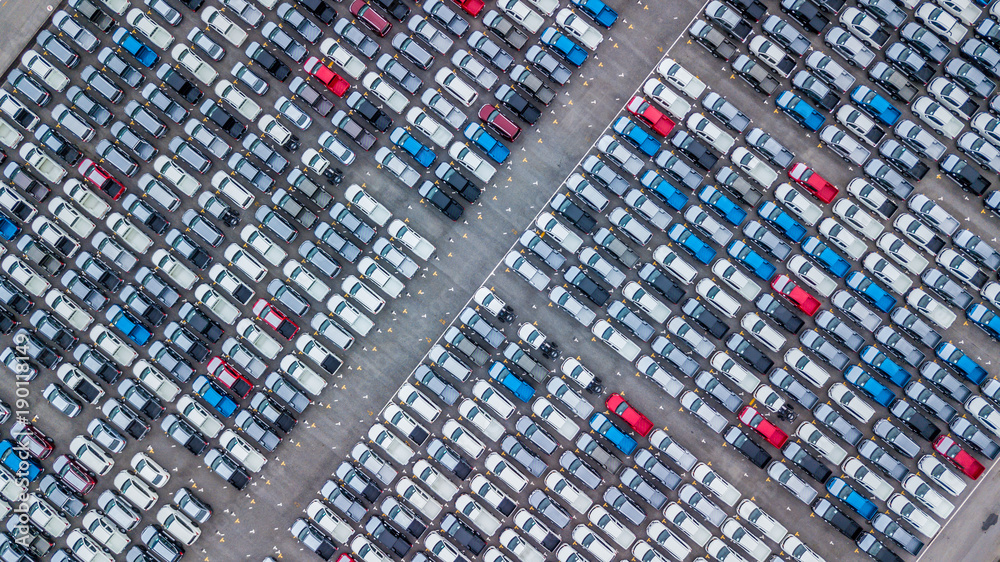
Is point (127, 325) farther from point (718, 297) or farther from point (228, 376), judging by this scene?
point (718, 297)

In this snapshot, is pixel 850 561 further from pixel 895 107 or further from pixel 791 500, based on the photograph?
pixel 895 107

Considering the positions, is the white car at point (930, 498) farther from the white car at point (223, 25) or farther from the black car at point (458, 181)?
the white car at point (223, 25)

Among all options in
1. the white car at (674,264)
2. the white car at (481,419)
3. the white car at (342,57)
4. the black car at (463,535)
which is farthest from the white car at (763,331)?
the white car at (342,57)

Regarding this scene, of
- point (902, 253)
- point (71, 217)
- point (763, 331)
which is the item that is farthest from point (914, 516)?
point (71, 217)

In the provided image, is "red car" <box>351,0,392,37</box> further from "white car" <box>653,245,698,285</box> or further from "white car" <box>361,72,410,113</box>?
"white car" <box>653,245,698,285</box>

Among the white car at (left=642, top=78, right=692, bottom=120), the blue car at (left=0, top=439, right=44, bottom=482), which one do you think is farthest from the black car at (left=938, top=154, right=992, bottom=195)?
the blue car at (left=0, top=439, right=44, bottom=482)

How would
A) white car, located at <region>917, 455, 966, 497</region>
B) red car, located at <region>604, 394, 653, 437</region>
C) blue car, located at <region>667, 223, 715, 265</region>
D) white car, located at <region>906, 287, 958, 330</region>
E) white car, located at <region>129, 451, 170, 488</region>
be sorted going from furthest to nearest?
white car, located at <region>129, 451, 170, 488</region>, blue car, located at <region>667, 223, 715, 265</region>, red car, located at <region>604, 394, 653, 437</region>, white car, located at <region>906, 287, 958, 330</region>, white car, located at <region>917, 455, 966, 497</region>

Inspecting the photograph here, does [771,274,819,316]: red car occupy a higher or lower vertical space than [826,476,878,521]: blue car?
higher
